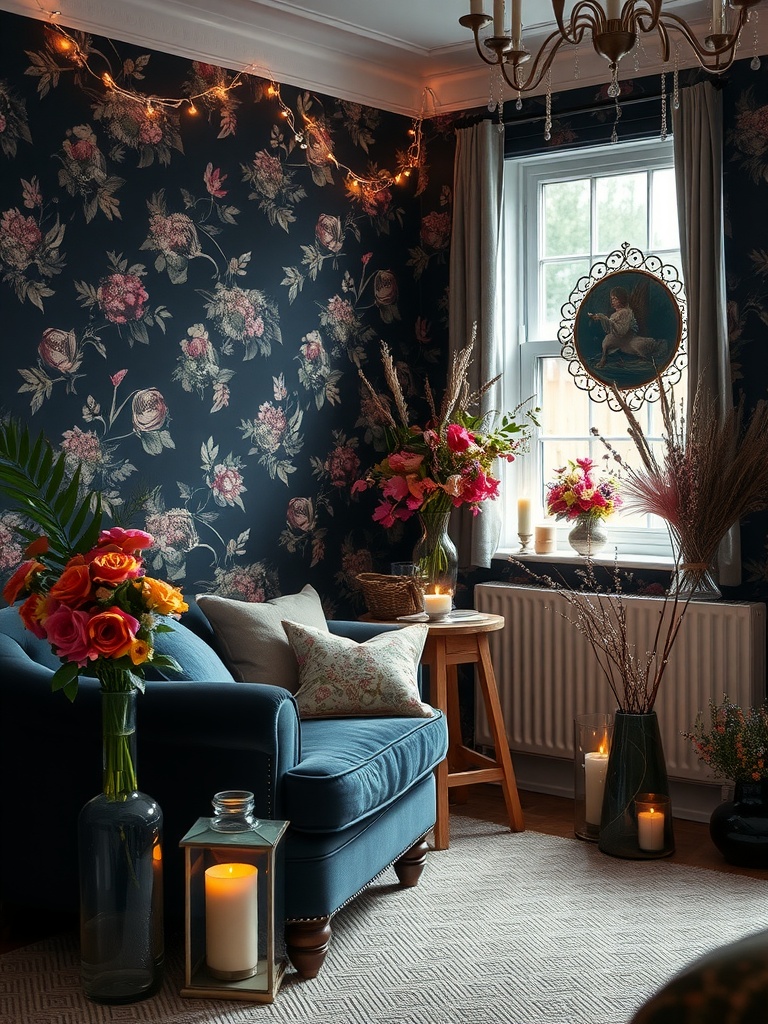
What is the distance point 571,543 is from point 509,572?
36 centimetres

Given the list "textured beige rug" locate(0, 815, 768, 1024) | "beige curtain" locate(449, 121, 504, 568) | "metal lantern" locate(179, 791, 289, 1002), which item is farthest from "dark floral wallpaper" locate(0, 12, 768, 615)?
"textured beige rug" locate(0, 815, 768, 1024)

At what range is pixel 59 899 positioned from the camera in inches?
118

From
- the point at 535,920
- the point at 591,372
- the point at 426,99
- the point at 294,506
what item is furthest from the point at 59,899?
the point at 426,99

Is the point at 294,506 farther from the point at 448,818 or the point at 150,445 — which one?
the point at 448,818

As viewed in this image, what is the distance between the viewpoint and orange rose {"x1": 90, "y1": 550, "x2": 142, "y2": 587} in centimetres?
268

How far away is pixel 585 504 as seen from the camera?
4328 mm

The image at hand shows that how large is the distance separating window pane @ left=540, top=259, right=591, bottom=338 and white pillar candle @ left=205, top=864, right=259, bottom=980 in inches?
109

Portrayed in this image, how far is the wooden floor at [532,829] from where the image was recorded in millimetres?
3182

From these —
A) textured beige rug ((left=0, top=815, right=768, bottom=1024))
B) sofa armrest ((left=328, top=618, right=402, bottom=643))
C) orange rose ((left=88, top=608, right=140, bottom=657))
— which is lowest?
textured beige rug ((left=0, top=815, right=768, bottom=1024))

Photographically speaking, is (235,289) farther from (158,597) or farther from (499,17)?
(499,17)

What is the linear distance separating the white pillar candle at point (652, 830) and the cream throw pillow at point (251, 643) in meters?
1.22

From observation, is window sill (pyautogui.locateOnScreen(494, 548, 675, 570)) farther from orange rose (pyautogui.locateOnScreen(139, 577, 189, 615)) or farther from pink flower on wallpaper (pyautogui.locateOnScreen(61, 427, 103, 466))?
orange rose (pyautogui.locateOnScreen(139, 577, 189, 615))

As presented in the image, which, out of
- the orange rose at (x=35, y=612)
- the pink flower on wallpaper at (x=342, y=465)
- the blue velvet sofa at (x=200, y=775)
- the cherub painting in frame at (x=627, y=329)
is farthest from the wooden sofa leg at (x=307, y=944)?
the cherub painting in frame at (x=627, y=329)

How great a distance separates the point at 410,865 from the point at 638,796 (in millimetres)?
811
